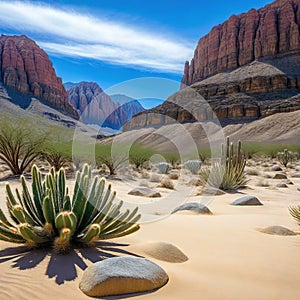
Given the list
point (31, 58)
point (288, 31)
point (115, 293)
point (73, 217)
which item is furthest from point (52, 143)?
point (31, 58)

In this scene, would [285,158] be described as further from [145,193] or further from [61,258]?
[61,258]

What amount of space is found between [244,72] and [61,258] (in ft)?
333

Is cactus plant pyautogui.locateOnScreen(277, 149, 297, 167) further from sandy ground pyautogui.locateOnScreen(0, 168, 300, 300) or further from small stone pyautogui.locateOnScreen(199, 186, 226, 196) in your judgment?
sandy ground pyautogui.locateOnScreen(0, 168, 300, 300)

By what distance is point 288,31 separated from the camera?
10519 cm

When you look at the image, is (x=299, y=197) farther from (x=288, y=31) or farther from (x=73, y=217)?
(x=288, y=31)

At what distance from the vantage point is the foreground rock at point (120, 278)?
101 inches

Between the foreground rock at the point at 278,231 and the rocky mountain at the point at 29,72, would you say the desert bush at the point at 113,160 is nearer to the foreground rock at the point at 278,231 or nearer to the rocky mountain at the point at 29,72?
the foreground rock at the point at 278,231

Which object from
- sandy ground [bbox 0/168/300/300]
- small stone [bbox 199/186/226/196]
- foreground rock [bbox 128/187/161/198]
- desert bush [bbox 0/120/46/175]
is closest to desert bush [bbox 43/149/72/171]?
desert bush [bbox 0/120/46/175]

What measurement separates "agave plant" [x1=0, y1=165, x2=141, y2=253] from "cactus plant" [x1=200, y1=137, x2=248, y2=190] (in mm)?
7648

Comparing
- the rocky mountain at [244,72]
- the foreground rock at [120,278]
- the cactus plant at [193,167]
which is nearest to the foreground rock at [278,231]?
the foreground rock at [120,278]

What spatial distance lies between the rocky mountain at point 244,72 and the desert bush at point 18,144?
50460 millimetres

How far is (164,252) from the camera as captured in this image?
3.50m

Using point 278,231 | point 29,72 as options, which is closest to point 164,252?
point 278,231

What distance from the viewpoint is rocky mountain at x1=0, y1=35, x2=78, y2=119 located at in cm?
12106
